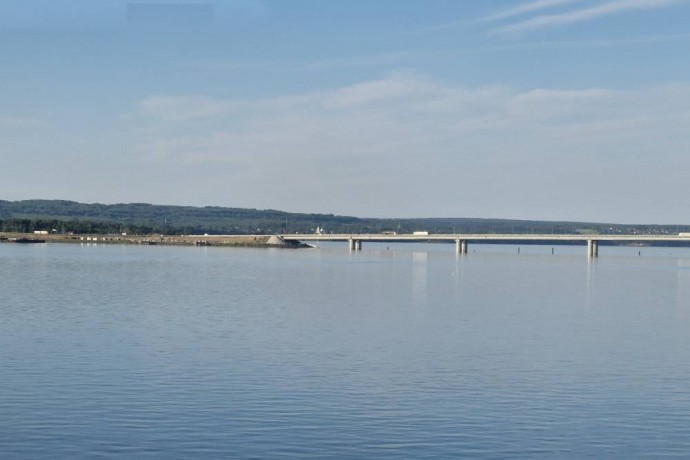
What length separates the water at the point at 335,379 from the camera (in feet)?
67.6

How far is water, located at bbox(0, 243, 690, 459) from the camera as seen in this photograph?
20609 mm

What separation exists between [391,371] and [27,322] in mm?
16028

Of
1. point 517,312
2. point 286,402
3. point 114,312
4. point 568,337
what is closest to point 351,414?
point 286,402

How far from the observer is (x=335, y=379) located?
27203 millimetres

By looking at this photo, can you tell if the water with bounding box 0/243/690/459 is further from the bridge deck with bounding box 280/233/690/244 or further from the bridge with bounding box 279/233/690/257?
the bridge with bounding box 279/233/690/257

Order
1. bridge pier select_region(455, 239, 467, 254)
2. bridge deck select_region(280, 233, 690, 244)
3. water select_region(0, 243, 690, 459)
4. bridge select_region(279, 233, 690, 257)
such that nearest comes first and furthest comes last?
1. water select_region(0, 243, 690, 459)
2. bridge deck select_region(280, 233, 690, 244)
3. bridge select_region(279, 233, 690, 257)
4. bridge pier select_region(455, 239, 467, 254)

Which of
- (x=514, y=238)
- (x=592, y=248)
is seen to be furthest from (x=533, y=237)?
(x=592, y=248)

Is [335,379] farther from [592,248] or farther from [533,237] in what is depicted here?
[592,248]

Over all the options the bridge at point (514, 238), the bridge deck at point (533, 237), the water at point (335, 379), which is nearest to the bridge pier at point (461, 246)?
the bridge at point (514, 238)

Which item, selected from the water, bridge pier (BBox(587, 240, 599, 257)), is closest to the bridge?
bridge pier (BBox(587, 240, 599, 257))

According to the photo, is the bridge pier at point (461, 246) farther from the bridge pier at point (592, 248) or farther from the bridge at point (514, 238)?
the bridge pier at point (592, 248)

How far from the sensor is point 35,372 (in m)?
27.0

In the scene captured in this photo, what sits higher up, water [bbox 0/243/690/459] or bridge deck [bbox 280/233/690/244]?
bridge deck [bbox 280/233/690/244]

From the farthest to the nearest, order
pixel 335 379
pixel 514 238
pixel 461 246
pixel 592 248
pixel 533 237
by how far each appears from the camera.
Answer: pixel 461 246
pixel 533 237
pixel 592 248
pixel 514 238
pixel 335 379
